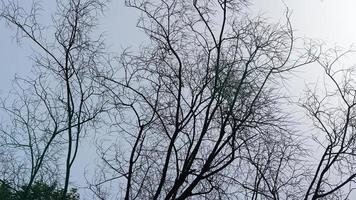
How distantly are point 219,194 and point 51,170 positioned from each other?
3.52 metres

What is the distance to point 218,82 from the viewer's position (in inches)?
305

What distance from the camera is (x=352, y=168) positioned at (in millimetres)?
9023

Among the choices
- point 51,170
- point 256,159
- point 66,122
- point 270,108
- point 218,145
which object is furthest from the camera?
point 51,170

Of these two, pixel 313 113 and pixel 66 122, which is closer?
pixel 66 122

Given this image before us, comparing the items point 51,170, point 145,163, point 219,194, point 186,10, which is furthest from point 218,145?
point 51,170

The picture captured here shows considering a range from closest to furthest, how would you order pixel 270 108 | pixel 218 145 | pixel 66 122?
pixel 218 145 < pixel 270 108 < pixel 66 122

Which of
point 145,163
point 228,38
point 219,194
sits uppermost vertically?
point 228,38

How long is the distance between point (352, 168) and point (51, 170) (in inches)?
216

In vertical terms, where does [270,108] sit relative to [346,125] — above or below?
below

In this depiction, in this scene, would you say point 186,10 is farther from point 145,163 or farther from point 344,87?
point 344,87

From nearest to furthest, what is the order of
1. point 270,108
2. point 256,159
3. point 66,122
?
1. point 270,108
2. point 256,159
3. point 66,122

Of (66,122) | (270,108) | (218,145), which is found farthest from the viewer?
(66,122)

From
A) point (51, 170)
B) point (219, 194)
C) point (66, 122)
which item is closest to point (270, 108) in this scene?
point (219, 194)

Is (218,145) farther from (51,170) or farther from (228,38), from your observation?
(51,170)
